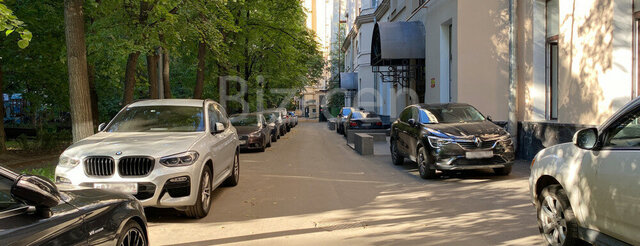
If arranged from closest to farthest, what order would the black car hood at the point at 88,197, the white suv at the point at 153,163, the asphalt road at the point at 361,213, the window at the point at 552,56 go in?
1. the black car hood at the point at 88,197
2. the asphalt road at the point at 361,213
3. the white suv at the point at 153,163
4. the window at the point at 552,56

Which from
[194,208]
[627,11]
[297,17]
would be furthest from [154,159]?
[297,17]

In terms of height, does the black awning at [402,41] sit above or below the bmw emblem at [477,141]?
above

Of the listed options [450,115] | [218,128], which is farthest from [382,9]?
[218,128]

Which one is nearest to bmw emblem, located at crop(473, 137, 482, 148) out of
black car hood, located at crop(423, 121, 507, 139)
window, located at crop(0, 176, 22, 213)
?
black car hood, located at crop(423, 121, 507, 139)

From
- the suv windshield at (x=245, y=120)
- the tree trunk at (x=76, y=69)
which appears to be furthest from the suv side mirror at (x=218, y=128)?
the suv windshield at (x=245, y=120)

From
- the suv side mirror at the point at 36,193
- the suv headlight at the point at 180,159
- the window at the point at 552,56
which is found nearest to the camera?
the suv side mirror at the point at 36,193

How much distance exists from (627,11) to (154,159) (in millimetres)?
9316

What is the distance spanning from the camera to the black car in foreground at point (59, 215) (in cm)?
247

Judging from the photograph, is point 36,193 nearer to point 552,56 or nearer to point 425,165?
point 425,165

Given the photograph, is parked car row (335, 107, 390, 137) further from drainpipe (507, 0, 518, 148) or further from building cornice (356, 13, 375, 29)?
building cornice (356, 13, 375, 29)

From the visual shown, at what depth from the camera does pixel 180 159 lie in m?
6.30

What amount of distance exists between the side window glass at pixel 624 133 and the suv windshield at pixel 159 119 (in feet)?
18.3

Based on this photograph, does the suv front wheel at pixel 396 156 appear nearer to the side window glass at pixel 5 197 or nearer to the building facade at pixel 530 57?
the building facade at pixel 530 57

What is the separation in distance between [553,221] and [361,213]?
2.77m
